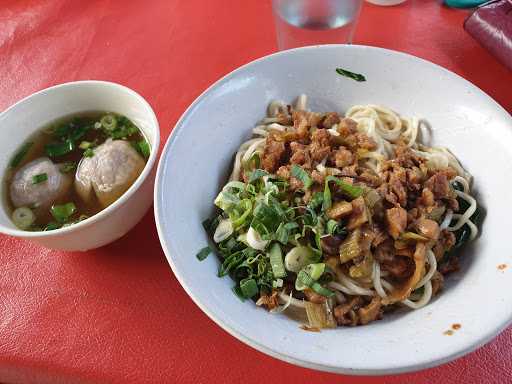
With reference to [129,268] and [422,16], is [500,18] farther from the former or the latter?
[129,268]

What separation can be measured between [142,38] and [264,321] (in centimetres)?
217

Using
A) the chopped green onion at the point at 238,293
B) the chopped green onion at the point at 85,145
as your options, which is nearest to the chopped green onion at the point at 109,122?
the chopped green onion at the point at 85,145

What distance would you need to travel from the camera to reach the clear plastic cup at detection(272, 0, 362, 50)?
241cm

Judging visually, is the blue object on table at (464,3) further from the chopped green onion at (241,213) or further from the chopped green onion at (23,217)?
the chopped green onion at (23,217)

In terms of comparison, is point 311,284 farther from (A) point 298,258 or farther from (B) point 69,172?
(B) point 69,172

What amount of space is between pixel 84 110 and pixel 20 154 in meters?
0.34

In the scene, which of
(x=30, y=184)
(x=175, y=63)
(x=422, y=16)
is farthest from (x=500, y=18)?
(x=30, y=184)

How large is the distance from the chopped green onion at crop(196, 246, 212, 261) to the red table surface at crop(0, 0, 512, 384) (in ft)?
0.20

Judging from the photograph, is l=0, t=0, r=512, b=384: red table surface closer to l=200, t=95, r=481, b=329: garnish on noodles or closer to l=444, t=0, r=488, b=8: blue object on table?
l=444, t=0, r=488, b=8: blue object on table

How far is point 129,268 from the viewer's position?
6.26ft

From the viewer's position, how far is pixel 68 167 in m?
2.01

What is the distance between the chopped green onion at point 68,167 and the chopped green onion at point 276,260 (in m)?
0.99

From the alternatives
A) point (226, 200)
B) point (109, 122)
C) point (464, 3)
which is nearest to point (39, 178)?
point (109, 122)

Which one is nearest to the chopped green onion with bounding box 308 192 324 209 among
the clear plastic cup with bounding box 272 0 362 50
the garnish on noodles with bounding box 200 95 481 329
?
the garnish on noodles with bounding box 200 95 481 329
